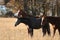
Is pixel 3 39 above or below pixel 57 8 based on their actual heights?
above

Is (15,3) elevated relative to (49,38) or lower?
lower

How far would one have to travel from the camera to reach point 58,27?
15414 mm

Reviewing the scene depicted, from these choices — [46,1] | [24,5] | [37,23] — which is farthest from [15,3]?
[37,23]

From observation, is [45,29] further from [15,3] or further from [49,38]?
[15,3]

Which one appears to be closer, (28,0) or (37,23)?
(37,23)

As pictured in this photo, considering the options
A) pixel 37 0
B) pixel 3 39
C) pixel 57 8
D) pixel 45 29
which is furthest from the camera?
pixel 37 0

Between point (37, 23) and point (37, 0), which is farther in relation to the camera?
point (37, 0)

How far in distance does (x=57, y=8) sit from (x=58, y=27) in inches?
905

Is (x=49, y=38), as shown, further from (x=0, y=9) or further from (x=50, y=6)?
(x=0, y=9)

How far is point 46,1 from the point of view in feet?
130

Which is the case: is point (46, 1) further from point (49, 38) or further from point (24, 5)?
point (49, 38)

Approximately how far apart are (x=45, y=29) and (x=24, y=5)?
2688 cm

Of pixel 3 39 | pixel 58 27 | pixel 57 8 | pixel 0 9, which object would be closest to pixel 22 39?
pixel 3 39

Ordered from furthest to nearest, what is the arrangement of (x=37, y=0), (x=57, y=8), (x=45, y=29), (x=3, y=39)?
(x=37, y=0), (x=57, y=8), (x=45, y=29), (x=3, y=39)
